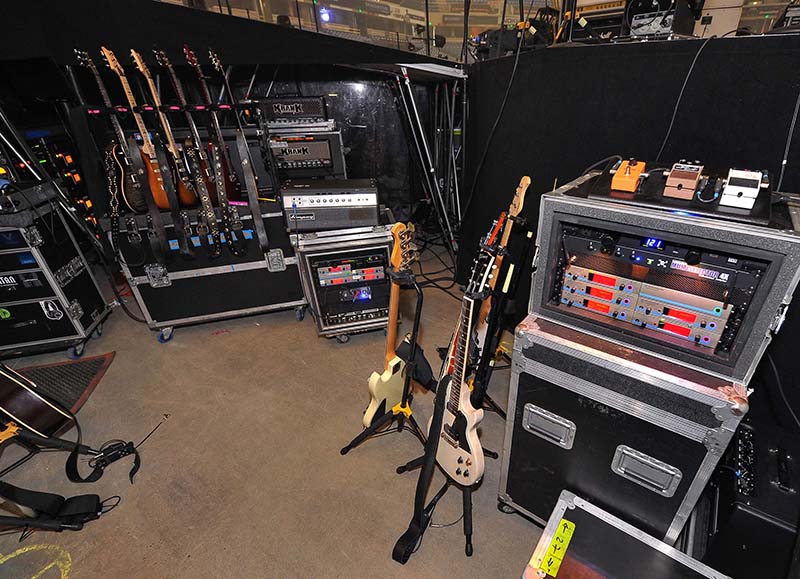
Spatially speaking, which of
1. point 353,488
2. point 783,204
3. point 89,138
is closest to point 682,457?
point 783,204

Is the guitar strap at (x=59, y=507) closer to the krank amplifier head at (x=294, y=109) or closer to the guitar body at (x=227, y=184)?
the guitar body at (x=227, y=184)

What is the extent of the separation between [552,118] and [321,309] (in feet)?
5.88

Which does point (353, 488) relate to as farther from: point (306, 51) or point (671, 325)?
point (306, 51)

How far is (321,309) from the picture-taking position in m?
2.49

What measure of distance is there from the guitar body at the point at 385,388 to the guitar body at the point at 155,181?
1.83 m

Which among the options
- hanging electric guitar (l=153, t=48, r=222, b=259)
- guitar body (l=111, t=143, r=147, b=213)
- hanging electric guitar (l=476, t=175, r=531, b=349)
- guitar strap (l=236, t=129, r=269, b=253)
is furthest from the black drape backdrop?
guitar body (l=111, t=143, r=147, b=213)

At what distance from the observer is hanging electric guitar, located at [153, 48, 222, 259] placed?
2350 millimetres

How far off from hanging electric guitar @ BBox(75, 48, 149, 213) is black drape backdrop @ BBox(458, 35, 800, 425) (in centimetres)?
223

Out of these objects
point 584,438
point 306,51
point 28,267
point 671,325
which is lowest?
point 584,438

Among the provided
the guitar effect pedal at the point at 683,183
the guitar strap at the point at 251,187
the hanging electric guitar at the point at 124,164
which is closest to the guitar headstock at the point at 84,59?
the hanging electric guitar at the point at 124,164

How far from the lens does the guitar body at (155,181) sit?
7.53 ft

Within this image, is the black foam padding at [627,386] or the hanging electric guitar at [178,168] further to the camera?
the hanging electric guitar at [178,168]

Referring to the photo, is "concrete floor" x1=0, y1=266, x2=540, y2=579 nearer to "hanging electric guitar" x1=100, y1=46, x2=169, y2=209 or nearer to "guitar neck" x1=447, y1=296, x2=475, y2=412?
"guitar neck" x1=447, y1=296, x2=475, y2=412

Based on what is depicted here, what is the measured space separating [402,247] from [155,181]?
1.88 metres
